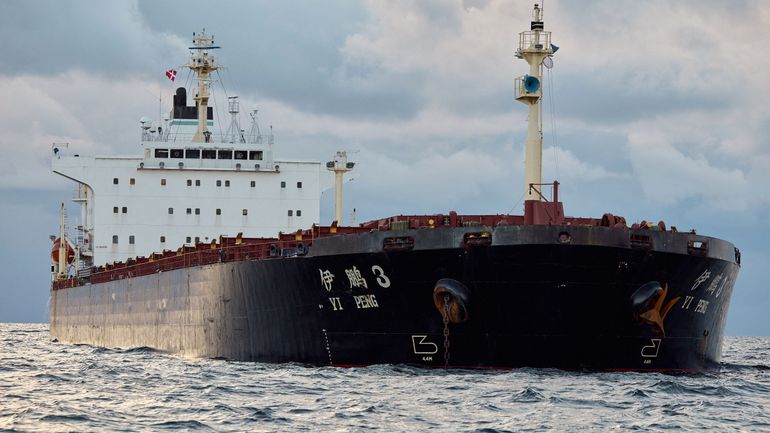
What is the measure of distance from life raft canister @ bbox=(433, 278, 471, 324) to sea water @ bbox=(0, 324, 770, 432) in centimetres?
108

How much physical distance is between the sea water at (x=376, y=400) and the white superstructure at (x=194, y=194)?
18.0 meters

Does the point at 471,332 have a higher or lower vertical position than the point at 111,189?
lower

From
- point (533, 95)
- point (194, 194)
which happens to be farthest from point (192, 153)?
point (533, 95)

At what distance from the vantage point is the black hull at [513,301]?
22844 mm

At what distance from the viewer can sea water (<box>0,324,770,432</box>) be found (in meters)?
16.8

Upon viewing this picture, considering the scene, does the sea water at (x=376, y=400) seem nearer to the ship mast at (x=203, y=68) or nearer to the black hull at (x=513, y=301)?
the black hull at (x=513, y=301)

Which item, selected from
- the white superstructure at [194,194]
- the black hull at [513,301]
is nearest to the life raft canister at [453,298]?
the black hull at [513,301]

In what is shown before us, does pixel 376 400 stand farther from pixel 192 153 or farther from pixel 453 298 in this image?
pixel 192 153

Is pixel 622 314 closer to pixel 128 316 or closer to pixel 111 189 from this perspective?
pixel 128 316

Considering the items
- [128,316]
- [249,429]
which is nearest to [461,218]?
[249,429]

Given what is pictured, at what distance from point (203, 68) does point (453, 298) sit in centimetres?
2734

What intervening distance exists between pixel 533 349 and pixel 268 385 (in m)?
5.07

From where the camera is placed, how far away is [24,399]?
19.4 meters

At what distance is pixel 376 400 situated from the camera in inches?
754
